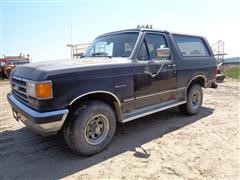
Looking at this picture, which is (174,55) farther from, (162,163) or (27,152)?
(27,152)

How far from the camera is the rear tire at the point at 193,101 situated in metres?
5.32

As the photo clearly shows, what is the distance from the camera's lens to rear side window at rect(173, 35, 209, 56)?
203 inches

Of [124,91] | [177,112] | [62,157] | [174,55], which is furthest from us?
[177,112]

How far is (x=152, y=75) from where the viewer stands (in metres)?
4.19

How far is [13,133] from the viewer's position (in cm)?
443

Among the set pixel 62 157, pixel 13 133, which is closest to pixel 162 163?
pixel 62 157

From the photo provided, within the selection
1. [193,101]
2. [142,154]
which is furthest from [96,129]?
[193,101]

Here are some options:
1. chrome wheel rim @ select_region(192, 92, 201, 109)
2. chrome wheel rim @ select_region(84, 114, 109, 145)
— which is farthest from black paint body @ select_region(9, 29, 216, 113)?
chrome wheel rim @ select_region(192, 92, 201, 109)

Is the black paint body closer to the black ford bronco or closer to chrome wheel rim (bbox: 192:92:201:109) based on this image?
the black ford bronco

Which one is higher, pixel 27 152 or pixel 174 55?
pixel 174 55

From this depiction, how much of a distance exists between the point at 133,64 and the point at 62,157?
6.48 ft

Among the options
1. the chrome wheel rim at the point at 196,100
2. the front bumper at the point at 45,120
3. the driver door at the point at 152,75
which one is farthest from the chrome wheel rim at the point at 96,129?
the chrome wheel rim at the point at 196,100

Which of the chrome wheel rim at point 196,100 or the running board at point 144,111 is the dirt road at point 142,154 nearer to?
the running board at point 144,111

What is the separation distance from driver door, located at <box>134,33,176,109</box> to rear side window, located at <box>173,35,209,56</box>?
21.7 inches
